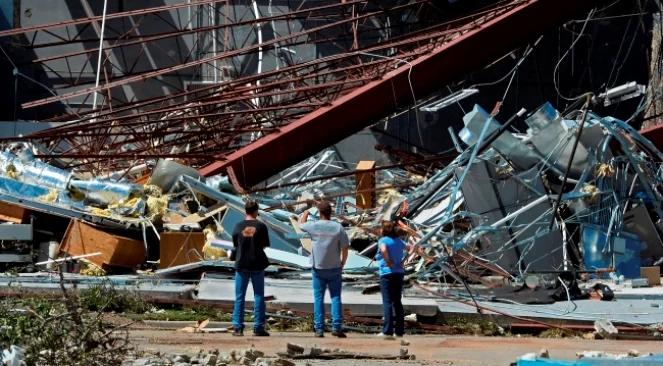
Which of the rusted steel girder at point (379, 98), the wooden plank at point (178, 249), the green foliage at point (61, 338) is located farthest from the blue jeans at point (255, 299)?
Answer: the rusted steel girder at point (379, 98)

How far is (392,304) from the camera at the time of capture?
48.1 ft

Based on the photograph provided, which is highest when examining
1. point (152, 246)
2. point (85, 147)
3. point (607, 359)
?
point (85, 147)

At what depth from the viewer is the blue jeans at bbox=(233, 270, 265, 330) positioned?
14250 millimetres

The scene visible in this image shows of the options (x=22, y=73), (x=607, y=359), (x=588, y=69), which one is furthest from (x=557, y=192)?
(x=22, y=73)

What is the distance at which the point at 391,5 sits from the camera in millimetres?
30734

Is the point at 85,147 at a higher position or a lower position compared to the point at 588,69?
lower

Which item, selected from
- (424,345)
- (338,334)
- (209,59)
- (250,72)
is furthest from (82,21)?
(424,345)

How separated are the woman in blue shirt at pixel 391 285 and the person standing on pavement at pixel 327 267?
0.48 m

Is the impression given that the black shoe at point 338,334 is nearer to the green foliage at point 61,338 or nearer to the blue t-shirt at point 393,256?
the blue t-shirt at point 393,256

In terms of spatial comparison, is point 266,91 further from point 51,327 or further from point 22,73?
point 51,327

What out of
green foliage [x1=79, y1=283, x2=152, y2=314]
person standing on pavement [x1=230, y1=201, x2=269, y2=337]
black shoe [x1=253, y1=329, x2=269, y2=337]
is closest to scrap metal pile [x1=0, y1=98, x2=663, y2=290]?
green foliage [x1=79, y1=283, x2=152, y2=314]

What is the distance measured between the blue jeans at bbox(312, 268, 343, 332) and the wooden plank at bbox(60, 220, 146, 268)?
5.41 metres

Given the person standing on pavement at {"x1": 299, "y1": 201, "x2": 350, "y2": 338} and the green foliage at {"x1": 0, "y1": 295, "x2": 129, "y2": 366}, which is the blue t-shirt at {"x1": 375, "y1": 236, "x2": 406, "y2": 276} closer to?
the person standing on pavement at {"x1": 299, "y1": 201, "x2": 350, "y2": 338}

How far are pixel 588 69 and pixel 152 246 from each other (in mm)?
14352
